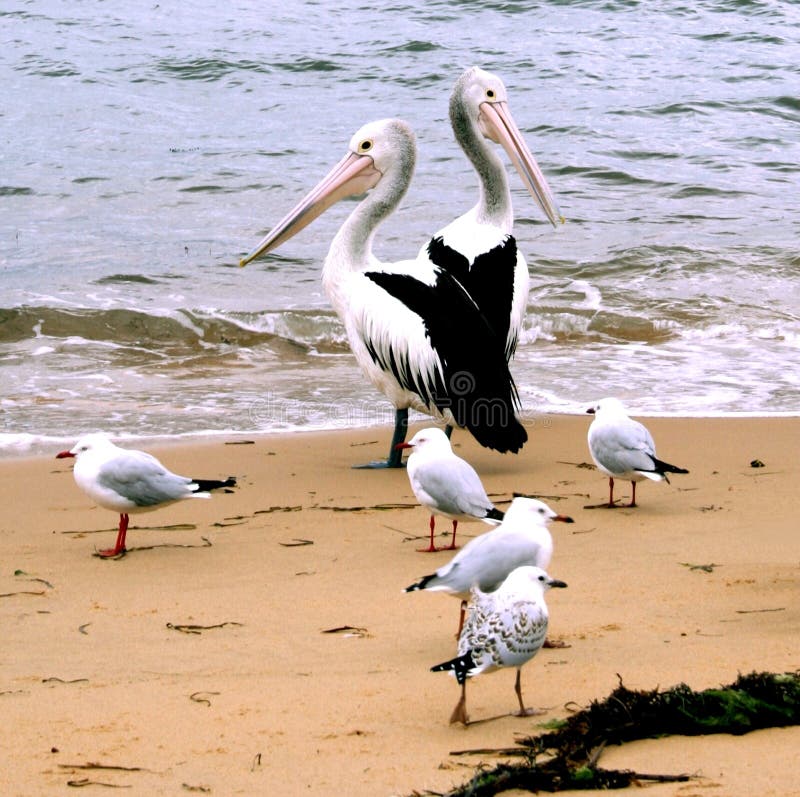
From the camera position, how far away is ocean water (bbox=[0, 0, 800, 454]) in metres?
9.56

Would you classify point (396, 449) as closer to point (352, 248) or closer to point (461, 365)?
point (461, 365)

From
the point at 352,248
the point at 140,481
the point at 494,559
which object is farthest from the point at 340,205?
the point at 494,559

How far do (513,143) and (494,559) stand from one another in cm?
577

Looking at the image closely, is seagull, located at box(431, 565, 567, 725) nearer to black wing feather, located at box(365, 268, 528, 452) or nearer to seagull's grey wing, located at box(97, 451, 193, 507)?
seagull's grey wing, located at box(97, 451, 193, 507)

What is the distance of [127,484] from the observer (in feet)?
18.1

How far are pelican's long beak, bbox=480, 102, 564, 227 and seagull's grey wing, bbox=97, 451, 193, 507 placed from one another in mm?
4662

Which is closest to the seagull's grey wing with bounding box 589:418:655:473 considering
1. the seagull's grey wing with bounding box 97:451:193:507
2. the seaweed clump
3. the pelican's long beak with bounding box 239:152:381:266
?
the seagull's grey wing with bounding box 97:451:193:507

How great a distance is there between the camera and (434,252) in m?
8.09

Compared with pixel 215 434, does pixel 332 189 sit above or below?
above

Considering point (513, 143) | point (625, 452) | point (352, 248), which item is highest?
point (513, 143)

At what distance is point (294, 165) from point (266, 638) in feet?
41.7

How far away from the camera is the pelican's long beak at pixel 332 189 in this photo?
846cm

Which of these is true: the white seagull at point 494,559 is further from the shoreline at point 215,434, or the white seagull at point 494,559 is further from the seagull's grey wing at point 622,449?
the shoreline at point 215,434

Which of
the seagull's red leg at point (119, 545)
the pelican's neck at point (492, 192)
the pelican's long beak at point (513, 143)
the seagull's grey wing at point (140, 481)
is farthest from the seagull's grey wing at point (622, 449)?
the pelican's long beak at point (513, 143)
